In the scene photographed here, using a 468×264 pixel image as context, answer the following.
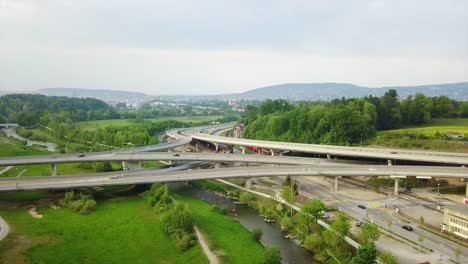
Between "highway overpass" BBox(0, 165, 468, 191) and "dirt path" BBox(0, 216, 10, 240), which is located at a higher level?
"highway overpass" BBox(0, 165, 468, 191)

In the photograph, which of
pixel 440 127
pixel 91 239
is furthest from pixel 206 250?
pixel 440 127

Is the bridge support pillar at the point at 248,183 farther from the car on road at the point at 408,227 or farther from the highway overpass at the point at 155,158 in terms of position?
the car on road at the point at 408,227

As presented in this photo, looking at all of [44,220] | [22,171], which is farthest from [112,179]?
[22,171]

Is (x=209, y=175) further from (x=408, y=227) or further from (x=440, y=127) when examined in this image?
(x=440, y=127)

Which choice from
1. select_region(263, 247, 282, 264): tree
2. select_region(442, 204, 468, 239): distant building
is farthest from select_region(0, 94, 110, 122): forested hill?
select_region(442, 204, 468, 239): distant building

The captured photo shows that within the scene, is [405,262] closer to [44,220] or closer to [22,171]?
[44,220]

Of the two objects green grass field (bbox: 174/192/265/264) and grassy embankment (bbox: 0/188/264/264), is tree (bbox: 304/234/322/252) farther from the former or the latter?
grassy embankment (bbox: 0/188/264/264)
